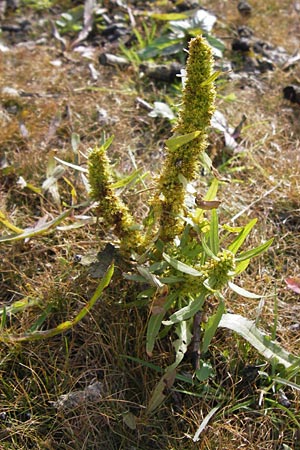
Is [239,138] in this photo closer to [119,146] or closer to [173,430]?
[119,146]

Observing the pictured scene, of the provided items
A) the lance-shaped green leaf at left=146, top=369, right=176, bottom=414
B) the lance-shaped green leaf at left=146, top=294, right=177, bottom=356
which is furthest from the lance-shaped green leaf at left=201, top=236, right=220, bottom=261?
the lance-shaped green leaf at left=146, top=369, right=176, bottom=414

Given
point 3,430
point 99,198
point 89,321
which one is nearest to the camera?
point 3,430

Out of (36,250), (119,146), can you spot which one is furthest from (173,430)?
(119,146)

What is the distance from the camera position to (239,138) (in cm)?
289

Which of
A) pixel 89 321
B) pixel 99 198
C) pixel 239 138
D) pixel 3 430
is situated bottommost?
pixel 3 430

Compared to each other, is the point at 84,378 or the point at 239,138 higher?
the point at 239,138

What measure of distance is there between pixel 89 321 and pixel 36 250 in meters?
0.48

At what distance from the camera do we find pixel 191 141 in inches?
62.4

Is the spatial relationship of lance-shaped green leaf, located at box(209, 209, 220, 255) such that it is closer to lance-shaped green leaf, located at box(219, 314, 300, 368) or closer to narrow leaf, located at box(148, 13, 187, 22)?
lance-shaped green leaf, located at box(219, 314, 300, 368)

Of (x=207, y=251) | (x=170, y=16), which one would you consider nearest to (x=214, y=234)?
(x=207, y=251)

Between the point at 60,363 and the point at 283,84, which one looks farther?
the point at 283,84

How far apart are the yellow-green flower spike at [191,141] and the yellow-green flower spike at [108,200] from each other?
0.13 meters

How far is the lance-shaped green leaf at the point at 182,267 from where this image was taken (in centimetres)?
163

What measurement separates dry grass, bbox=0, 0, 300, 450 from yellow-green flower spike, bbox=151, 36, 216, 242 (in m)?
0.31
